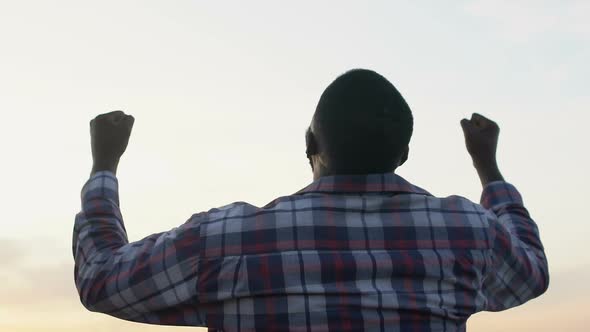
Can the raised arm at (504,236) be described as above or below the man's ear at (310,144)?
below

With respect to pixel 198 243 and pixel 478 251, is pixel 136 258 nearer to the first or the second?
pixel 198 243

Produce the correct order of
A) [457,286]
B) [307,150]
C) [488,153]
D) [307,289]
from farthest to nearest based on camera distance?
[488,153] → [307,150] → [457,286] → [307,289]

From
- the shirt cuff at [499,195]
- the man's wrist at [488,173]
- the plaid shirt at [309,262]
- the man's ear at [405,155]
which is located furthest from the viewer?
the man's wrist at [488,173]

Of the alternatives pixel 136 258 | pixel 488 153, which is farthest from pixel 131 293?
pixel 488 153

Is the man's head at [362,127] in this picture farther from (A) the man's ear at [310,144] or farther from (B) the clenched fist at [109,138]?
(B) the clenched fist at [109,138]

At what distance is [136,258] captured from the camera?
3260 mm

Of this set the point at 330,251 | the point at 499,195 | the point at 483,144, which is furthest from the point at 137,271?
the point at 483,144

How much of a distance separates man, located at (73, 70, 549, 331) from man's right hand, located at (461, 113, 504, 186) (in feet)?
2.05

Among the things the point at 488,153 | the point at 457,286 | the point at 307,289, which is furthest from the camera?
A: the point at 488,153

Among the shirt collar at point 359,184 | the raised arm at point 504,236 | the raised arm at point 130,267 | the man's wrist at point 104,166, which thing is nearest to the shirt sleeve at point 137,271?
the raised arm at point 130,267

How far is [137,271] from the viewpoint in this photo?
10.6 ft

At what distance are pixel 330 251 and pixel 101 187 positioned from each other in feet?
3.53

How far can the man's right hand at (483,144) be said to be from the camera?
4.17m

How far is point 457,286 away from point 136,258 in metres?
1.30
